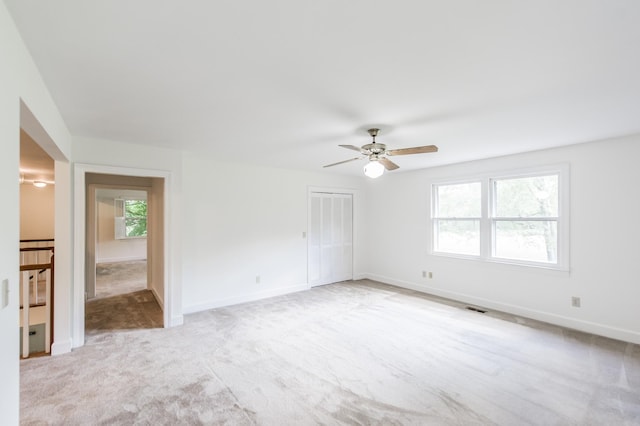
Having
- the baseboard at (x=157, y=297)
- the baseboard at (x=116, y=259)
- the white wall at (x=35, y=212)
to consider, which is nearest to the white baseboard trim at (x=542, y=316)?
the baseboard at (x=157, y=297)

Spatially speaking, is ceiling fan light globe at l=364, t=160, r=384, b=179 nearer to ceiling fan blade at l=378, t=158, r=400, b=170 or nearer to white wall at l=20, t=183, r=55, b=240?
ceiling fan blade at l=378, t=158, r=400, b=170

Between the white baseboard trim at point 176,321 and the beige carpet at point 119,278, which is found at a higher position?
the white baseboard trim at point 176,321

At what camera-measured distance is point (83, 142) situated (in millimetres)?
3412

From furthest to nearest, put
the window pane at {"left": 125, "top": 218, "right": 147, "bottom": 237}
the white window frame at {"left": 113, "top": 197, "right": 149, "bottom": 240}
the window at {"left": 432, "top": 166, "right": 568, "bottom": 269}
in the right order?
1. the window pane at {"left": 125, "top": 218, "right": 147, "bottom": 237}
2. the white window frame at {"left": 113, "top": 197, "right": 149, "bottom": 240}
3. the window at {"left": 432, "top": 166, "right": 568, "bottom": 269}

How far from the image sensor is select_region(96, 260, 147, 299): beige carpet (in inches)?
231

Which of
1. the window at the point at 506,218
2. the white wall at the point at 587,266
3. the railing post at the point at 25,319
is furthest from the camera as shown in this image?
the window at the point at 506,218

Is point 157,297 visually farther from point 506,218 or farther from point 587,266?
point 587,266

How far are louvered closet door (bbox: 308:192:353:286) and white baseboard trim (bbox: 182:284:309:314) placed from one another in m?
0.45

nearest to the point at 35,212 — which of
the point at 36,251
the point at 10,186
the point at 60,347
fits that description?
the point at 36,251

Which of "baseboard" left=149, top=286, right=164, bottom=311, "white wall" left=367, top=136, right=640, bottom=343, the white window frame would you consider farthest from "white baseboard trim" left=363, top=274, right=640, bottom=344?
the white window frame

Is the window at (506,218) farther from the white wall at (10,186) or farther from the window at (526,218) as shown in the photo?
the white wall at (10,186)

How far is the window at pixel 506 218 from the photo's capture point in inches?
160

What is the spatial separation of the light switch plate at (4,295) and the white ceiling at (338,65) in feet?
4.02

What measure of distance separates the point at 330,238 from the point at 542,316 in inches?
147
